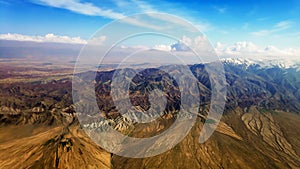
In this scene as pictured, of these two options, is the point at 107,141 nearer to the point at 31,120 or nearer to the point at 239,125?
the point at 31,120

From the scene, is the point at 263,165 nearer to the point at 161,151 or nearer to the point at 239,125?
the point at 161,151

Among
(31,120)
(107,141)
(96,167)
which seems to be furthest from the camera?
(31,120)

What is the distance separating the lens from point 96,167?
100438mm

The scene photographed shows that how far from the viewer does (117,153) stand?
12269cm

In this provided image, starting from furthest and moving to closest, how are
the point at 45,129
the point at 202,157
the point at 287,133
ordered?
the point at 287,133
the point at 45,129
the point at 202,157

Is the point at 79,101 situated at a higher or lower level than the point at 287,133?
higher

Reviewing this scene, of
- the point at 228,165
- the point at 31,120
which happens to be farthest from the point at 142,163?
the point at 31,120

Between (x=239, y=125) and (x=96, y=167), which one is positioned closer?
(x=96, y=167)

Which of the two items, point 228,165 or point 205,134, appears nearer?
point 228,165

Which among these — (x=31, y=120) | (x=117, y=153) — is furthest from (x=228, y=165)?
(x=31, y=120)

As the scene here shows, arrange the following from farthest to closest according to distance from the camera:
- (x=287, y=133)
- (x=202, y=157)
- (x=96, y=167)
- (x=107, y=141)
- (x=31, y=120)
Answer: (x=287, y=133), (x=31, y=120), (x=107, y=141), (x=202, y=157), (x=96, y=167)

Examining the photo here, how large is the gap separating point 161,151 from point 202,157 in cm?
1755

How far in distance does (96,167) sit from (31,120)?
76402mm

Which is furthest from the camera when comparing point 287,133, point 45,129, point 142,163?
point 287,133
